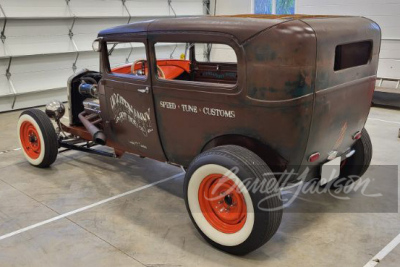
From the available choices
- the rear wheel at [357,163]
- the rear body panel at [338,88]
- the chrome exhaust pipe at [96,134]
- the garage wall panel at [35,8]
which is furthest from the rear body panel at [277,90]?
the garage wall panel at [35,8]

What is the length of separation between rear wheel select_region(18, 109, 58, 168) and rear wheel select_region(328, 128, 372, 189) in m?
2.87

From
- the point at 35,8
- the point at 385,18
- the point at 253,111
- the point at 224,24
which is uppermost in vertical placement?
the point at 35,8

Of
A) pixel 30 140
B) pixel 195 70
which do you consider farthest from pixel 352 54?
pixel 30 140

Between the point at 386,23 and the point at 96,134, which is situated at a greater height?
the point at 386,23

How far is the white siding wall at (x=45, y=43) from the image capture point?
288 inches

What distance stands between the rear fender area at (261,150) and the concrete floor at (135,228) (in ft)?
1.94

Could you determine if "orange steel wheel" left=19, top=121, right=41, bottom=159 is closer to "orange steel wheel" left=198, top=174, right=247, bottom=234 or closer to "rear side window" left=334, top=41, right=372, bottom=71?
"orange steel wheel" left=198, top=174, right=247, bottom=234

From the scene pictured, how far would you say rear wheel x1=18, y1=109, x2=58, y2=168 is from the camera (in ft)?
13.6

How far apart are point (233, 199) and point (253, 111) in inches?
24.7

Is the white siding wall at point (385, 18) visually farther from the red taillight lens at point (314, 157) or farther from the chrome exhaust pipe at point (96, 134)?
the chrome exhaust pipe at point (96, 134)

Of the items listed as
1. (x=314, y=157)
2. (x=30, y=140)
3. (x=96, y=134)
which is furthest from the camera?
(x=30, y=140)

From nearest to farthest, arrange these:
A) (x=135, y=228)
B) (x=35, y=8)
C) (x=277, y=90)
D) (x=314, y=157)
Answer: (x=277, y=90) → (x=314, y=157) → (x=135, y=228) → (x=35, y=8)

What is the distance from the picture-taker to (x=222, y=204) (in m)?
2.81

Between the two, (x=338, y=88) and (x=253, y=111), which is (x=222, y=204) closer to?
(x=253, y=111)
